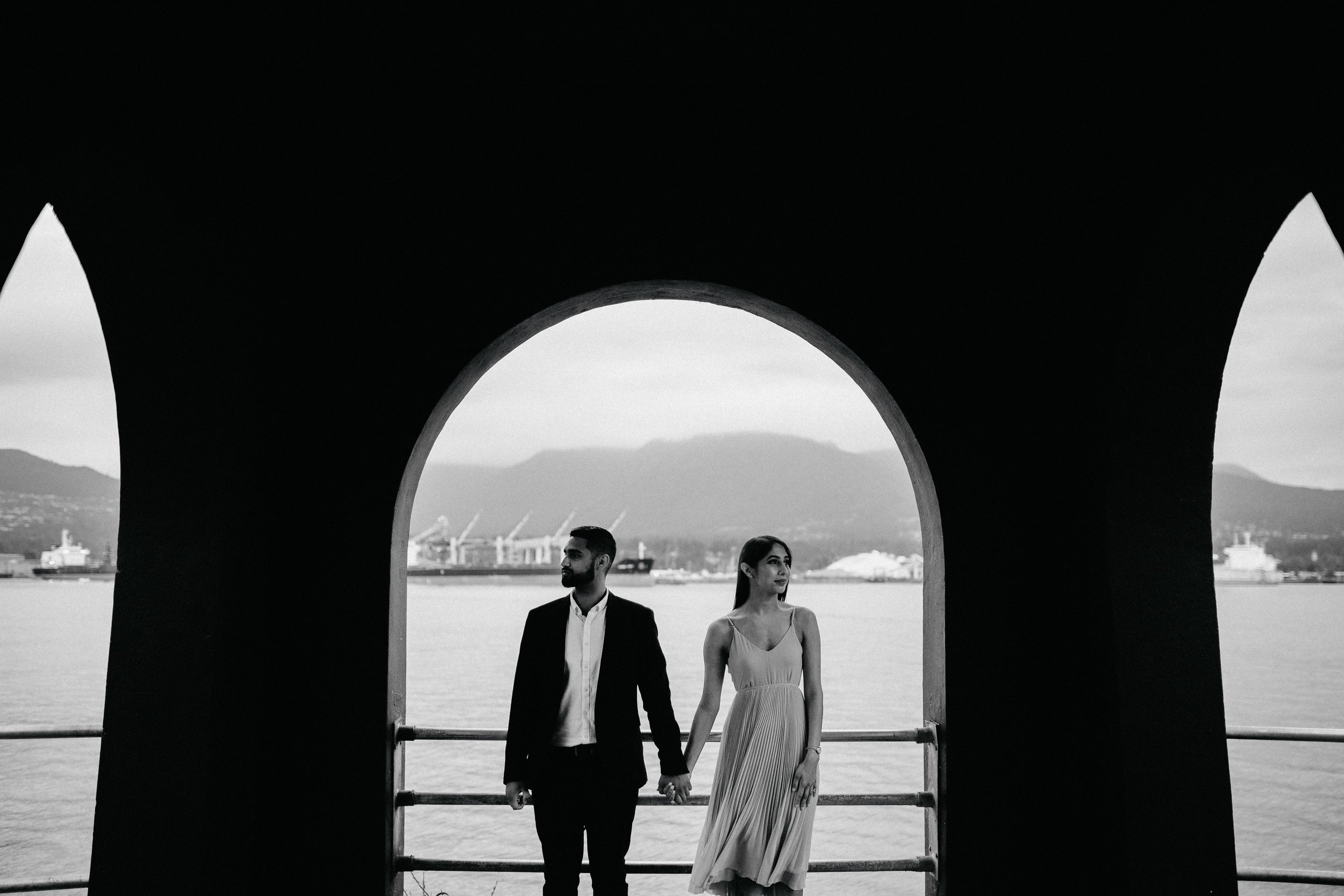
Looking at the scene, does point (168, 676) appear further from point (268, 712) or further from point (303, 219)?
point (303, 219)

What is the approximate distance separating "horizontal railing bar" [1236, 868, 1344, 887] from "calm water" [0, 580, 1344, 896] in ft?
15.7

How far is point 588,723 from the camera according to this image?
133 inches

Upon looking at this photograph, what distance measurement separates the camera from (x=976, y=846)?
3547mm

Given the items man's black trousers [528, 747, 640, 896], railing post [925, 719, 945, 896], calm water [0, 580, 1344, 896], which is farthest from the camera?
calm water [0, 580, 1344, 896]

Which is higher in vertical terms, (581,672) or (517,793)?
(581,672)

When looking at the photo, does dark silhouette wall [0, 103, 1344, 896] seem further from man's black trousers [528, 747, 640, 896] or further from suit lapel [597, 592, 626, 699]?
suit lapel [597, 592, 626, 699]

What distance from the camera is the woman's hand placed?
11.2ft

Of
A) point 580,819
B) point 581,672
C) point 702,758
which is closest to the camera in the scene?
point 580,819

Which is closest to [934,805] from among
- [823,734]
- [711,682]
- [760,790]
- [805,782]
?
[823,734]

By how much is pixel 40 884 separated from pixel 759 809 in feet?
7.85

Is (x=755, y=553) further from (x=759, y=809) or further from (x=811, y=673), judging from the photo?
(x=759, y=809)

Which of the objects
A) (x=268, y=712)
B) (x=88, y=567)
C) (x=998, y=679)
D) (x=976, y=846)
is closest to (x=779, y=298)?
(x=998, y=679)

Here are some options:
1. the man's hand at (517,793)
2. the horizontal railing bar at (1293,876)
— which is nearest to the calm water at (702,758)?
the man's hand at (517,793)

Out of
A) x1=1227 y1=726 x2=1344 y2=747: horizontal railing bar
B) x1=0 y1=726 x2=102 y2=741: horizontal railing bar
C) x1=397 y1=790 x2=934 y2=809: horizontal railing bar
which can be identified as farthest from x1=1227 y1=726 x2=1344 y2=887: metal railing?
x1=0 y1=726 x2=102 y2=741: horizontal railing bar
